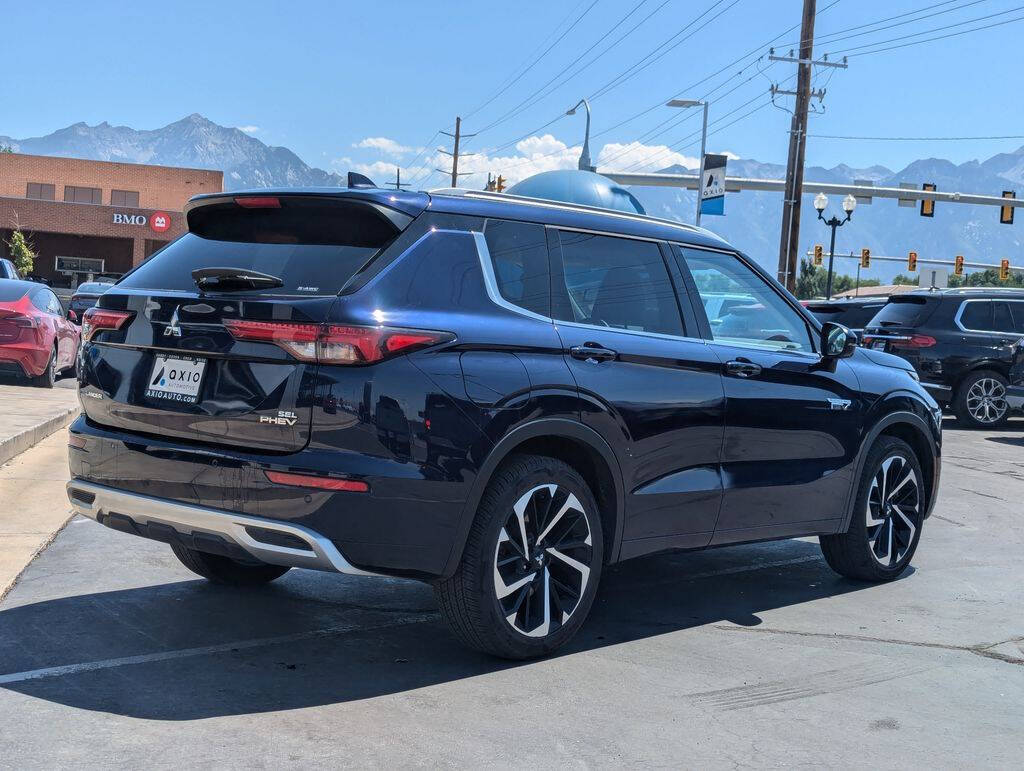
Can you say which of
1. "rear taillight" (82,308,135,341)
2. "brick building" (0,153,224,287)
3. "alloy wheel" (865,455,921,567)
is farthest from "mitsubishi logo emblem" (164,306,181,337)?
"brick building" (0,153,224,287)

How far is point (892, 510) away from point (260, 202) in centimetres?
405

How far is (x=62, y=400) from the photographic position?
14164mm

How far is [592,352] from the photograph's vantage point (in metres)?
4.92

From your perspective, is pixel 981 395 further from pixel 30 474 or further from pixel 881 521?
pixel 30 474

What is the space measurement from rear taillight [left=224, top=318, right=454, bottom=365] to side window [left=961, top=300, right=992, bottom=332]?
48.3 feet

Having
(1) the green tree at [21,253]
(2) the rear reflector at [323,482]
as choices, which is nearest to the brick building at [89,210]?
(1) the green tree at [21,253]

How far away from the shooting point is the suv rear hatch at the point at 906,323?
17.2 m

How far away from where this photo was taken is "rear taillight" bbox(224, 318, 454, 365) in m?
4.21

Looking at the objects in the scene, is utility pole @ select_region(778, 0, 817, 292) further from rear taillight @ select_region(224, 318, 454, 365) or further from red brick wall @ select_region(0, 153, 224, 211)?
red brick wall @ select_region(0, 153, 224, 211)

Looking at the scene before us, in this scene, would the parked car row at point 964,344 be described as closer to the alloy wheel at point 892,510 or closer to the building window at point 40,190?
the alloy wheel at point 892,510

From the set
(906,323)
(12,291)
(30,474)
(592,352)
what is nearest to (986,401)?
(906,323)

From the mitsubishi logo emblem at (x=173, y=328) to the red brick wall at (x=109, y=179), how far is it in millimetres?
70977

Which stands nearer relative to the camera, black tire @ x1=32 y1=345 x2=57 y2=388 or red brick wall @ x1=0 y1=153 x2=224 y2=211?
black tire @ x1=32 y1=345 x2=57 y2=388

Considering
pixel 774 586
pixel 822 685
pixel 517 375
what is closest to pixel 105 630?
pixel 517 375
